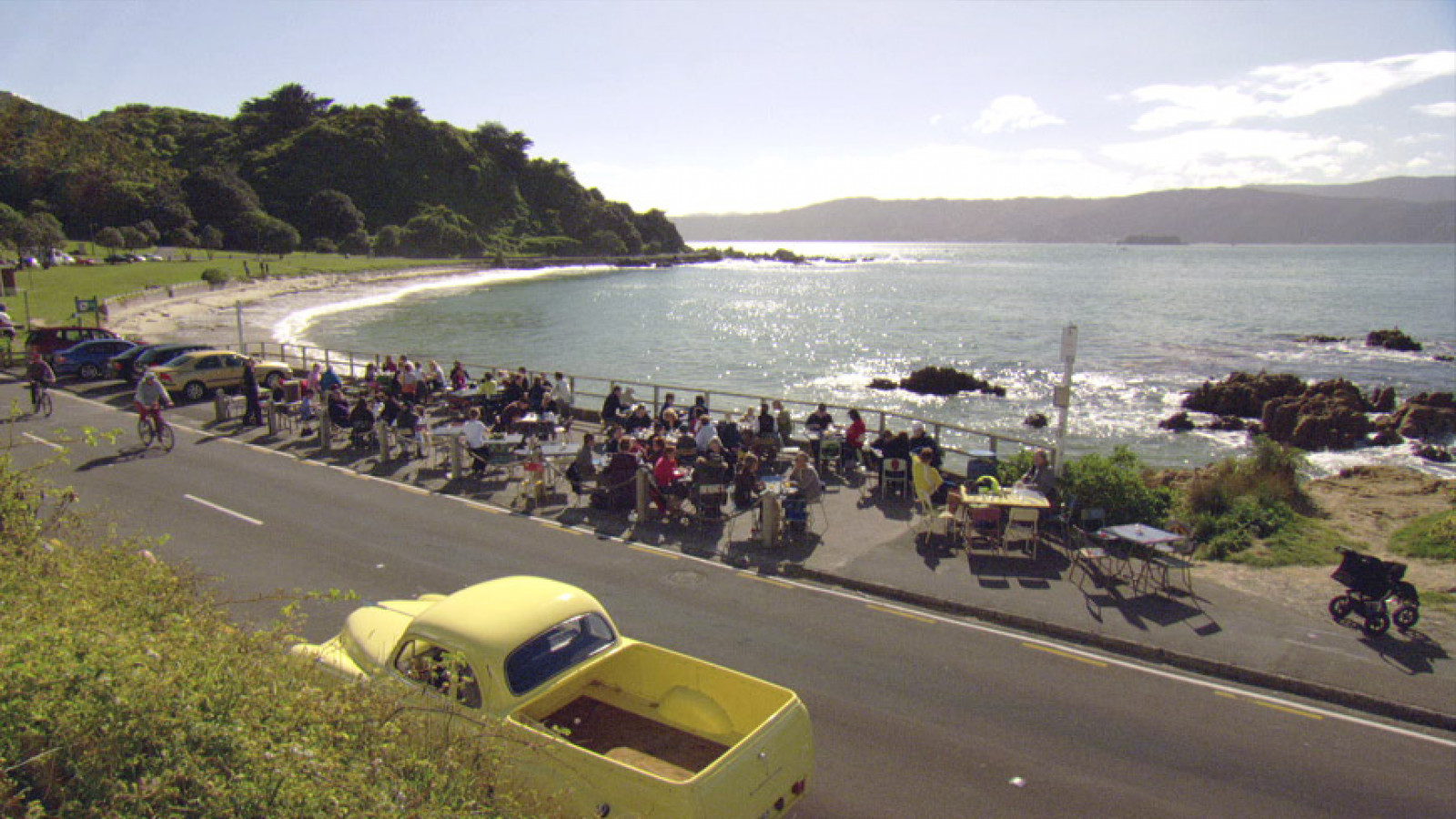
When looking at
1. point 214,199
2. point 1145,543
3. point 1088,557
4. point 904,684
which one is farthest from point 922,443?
point 214,199

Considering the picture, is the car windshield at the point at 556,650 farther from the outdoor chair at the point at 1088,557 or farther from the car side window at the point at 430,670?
the outdoor chair at the point at 1088,557

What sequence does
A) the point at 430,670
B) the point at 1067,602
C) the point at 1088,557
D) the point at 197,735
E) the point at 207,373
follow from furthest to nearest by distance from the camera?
the point at 207,373 → the point at 1088,557 → the point at 1067,602 → the point at 430,670 → the point at 197,735

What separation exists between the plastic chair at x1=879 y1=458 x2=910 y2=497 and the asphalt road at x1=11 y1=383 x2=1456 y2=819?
4.33m

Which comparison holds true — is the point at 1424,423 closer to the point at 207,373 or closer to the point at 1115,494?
the point at 1115,494

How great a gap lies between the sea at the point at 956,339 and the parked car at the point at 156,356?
26.1 ft

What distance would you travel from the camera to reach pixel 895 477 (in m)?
14.8

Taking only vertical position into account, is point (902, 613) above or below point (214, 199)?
below

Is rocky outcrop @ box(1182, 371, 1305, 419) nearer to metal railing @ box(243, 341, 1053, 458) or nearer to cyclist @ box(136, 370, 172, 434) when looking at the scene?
metal railing @ box(243, 341, 1053, 458)

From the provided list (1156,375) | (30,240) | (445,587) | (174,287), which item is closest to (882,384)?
(1156,375)

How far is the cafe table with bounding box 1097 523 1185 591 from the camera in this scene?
10375mm

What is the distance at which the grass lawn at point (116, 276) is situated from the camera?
42.8 meters

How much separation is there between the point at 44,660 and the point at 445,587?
7303 mm

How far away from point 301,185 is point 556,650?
159m

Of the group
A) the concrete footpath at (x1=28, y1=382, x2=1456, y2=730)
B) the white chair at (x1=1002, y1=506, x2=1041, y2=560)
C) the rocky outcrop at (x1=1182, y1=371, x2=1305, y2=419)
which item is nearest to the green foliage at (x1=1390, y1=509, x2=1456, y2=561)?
the concrete footpath at (x1=28, y1=382, x2=1456, y2=730)
